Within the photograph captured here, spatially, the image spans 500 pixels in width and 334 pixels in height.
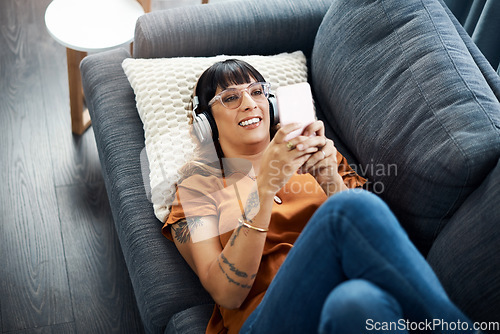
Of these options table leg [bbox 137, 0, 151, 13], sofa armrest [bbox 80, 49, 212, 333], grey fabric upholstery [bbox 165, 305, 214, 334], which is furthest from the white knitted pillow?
table leg [bbox 137, 0, 151, 13]

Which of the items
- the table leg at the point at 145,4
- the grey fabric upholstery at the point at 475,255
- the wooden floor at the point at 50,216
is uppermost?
the table leg at the point at 145,4

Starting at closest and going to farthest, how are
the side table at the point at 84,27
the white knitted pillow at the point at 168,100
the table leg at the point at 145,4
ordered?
1. the white knitted pillow at the point at 168,100
2. the side table at the point at 84,27
3. the table leg at the point at 145,4

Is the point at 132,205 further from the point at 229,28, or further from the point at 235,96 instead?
the point at 229,28

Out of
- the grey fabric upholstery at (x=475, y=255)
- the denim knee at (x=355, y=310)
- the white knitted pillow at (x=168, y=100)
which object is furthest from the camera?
the white knitted pillow at (x=168, y=100)

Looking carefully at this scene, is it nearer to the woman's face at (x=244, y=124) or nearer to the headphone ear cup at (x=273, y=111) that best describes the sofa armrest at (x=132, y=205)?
the woman's face at (x=244, y=124)

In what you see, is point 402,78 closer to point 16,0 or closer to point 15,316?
point 15,316

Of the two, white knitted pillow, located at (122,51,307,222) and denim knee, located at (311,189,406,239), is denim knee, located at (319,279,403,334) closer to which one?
denim knee, located at (311,189,406,239)

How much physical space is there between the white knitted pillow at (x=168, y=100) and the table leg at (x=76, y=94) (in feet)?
1.29

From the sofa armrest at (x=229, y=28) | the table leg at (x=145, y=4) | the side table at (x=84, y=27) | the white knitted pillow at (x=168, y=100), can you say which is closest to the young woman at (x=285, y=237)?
the white knitted pillow at (x=168, y=100)

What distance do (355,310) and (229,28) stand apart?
1.22 m

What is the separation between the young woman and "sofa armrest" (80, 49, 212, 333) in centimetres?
7

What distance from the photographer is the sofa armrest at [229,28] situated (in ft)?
6.29

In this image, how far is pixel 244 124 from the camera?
1.53 m

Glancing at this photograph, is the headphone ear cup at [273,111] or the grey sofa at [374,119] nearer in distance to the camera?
the grey sofa at [374,119]
